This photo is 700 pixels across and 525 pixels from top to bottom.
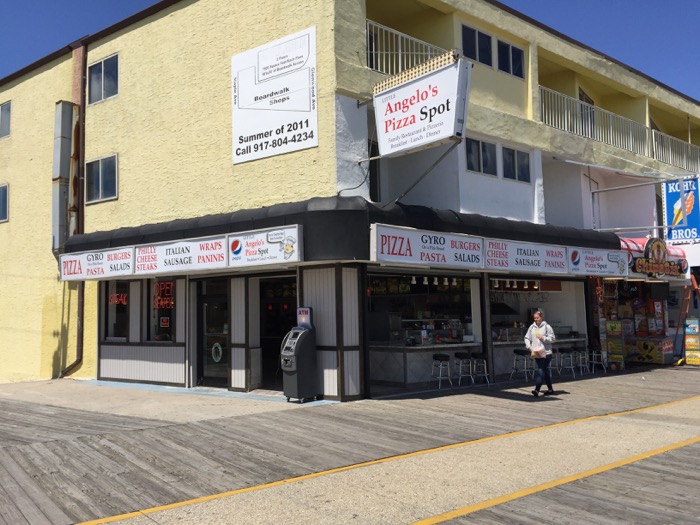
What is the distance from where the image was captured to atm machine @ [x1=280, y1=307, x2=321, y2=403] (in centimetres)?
1215

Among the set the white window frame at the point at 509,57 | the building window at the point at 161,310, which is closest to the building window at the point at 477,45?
the white window frame at the point at 509,57

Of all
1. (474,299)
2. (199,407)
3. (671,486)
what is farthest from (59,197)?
(671,486)

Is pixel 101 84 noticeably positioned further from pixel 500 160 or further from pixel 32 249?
pixel 500 160

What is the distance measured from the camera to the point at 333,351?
12430mm

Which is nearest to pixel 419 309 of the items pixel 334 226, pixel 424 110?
pixel 334 226

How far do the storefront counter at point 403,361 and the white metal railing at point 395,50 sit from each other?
6.16m

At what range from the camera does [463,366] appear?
15023 millimetres

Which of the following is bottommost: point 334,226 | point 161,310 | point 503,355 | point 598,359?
point 598,359

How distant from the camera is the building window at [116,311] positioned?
16953 millimetres

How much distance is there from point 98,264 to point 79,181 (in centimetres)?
367

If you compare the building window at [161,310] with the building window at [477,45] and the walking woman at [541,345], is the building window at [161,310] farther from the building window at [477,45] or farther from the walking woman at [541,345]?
the building window at [477,45]

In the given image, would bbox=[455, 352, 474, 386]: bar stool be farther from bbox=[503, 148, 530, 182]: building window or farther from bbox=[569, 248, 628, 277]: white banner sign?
bbox=[503, 148, 530, 182]: building window

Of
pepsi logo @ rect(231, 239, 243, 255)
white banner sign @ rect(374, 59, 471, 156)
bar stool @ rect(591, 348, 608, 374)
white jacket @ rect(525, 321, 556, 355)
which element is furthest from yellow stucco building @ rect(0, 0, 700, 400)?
white jacket @ rect(525, 321, 556, 355)

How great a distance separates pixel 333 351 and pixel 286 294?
10.3 ft
